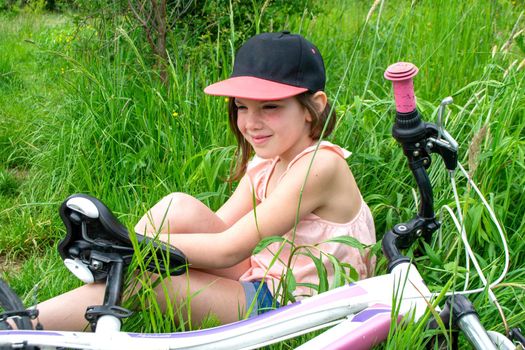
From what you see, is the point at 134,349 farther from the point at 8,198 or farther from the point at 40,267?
the point at 8,198

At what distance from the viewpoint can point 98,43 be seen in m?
3.56

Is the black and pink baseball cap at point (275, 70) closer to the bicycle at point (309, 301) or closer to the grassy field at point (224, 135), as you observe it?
the grassy field at point (224, 135)

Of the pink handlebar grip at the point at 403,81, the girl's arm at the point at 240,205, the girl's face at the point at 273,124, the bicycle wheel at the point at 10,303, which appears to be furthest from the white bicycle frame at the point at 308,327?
the girl's arm at the point at 240,205

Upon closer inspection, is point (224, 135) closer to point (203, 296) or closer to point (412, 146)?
point (203, 296)

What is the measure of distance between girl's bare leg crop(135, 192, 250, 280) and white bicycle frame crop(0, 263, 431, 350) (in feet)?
1.56

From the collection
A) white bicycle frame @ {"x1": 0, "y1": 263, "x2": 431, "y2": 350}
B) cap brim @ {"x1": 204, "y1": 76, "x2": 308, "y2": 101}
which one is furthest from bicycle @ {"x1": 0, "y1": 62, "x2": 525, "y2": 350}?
cap brim @ {"x1": 204, "y1": 76, "x2": 308, "y2": 101}

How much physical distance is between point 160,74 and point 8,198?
90 cm

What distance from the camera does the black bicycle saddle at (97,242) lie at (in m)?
1.73

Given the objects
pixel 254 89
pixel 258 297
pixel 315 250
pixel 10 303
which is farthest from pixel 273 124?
pixel 10 303

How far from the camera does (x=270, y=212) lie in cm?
192

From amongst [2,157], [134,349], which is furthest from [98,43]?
[134,349]

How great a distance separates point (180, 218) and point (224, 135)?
0.84m

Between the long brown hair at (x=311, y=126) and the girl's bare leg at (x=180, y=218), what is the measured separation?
0.92 feet

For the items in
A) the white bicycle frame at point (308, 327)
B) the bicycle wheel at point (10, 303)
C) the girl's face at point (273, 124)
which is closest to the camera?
the white bicycle frame at point (308, 327)
